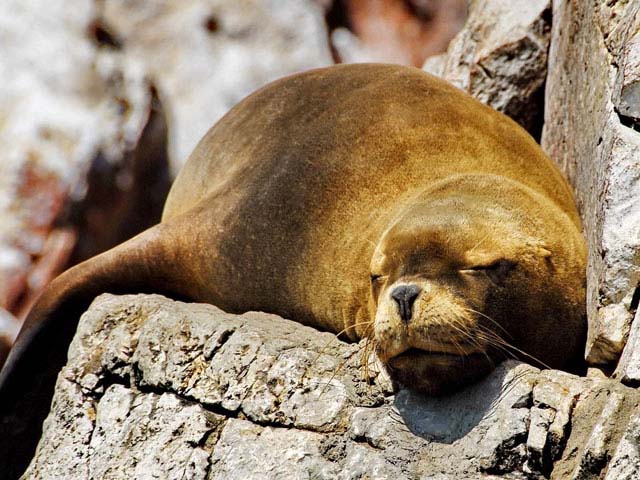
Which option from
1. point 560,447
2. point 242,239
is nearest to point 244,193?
point 242,239

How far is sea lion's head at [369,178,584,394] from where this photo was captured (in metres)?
4.39

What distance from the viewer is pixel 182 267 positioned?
6.02m

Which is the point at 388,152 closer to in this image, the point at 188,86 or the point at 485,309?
the point at 485,309

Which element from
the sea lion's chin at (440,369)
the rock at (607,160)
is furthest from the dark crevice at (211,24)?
the sea lion's chin at (440,369)

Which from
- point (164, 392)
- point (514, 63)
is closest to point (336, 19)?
point (514, 63)

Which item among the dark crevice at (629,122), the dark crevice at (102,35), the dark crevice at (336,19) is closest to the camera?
the dark crevice at (629,122)

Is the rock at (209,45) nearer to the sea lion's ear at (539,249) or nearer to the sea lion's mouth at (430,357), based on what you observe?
the sea lion's ear at (539,249)

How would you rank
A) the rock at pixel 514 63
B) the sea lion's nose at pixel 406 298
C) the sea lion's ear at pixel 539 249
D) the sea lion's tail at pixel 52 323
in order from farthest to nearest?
the rock at pixel 514 63, the sea lion's tail at pixel 52 323, the sea lion's ear at pixel 539 249, the sea lion's nose at pixel 406 298

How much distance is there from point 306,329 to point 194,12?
267 inches

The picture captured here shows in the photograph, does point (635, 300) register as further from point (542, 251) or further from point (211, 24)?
point (211, 24)

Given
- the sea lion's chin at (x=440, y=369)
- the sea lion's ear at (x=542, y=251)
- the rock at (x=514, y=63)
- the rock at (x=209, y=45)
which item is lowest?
the sea lion's chin at (x=440, y=369)

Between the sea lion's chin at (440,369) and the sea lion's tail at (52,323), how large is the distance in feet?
6.15

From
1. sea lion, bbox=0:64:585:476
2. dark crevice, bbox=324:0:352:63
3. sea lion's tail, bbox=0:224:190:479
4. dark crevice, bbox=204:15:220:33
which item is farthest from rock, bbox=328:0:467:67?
sea lion's tail, bbox=0:224:190:479

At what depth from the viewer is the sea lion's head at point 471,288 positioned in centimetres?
439
